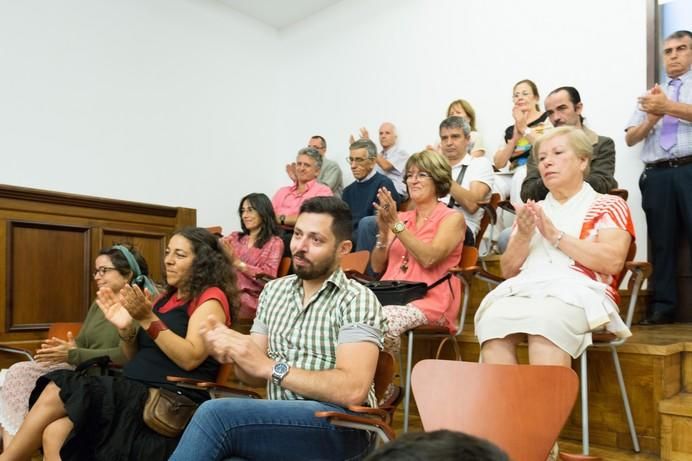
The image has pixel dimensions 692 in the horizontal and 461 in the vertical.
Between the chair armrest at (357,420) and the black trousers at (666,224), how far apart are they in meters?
2.23

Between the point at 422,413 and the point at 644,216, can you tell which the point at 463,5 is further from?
the point at 422,413

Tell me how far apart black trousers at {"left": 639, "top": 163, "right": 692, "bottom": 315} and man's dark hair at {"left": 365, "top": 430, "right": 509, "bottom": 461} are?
2915 mm

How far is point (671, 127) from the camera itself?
3082 mm

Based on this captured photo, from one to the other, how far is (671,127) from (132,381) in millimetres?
2781

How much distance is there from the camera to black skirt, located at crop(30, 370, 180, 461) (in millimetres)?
1875

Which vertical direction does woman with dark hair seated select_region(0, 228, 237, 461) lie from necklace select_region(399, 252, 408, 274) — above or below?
below

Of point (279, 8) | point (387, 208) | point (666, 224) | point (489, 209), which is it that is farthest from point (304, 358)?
point (279, 8)

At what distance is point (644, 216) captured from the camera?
346 cm

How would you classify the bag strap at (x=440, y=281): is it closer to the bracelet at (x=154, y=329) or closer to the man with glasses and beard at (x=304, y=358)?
the man with glasses and beard at (x=304, y=358)

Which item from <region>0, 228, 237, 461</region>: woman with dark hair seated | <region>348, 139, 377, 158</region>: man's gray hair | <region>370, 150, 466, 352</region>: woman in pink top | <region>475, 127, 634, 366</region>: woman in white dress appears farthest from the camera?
<region>348, 139, 377, 158</region>: man's gray hair

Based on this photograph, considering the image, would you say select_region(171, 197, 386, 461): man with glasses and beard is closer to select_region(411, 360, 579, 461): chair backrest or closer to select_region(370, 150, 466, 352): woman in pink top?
select_region(411, 360, 579, 461): chair backrest

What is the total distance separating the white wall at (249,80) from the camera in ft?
12.5

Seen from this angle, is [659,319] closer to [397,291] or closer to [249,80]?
[397,291]

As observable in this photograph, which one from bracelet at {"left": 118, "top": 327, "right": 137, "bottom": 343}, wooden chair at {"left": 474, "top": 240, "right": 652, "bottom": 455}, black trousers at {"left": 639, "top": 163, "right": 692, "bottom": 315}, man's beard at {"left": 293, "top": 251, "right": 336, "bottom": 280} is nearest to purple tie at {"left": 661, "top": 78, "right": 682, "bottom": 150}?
black trousers at {"left": 639, "top": 163, "right": 692, "bottom": 315}
